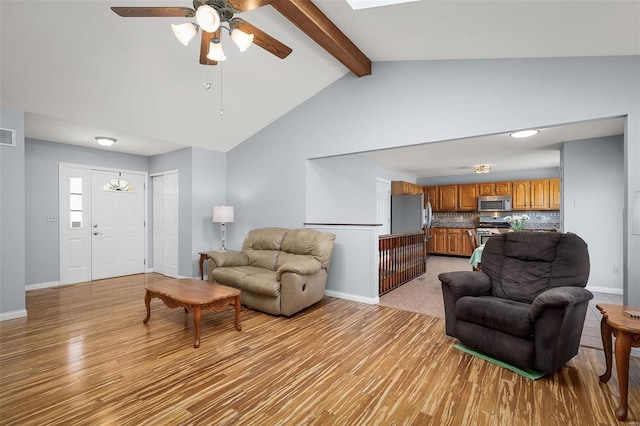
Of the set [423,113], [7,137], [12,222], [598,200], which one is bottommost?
[12,222]

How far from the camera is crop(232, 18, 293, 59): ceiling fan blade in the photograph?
7.18 ft

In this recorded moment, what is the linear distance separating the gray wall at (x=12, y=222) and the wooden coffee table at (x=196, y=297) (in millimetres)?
1709

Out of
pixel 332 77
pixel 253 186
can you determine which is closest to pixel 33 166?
pixel 253 186

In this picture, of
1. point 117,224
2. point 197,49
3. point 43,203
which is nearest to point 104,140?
point 43,203

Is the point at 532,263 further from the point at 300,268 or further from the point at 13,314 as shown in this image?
the point at 13,314

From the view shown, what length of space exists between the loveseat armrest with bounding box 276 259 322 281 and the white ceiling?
2567mm

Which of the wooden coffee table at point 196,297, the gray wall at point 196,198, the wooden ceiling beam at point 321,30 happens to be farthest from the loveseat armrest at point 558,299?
the gray wall at point 196,198

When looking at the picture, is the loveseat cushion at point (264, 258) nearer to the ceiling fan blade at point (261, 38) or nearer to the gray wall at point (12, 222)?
the ceiling fan blade at point (261, 38)

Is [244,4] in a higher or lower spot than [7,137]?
higher

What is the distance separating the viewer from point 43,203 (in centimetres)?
496

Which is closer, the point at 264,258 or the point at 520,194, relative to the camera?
the point at 264,258

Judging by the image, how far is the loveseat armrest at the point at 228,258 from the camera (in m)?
4.20

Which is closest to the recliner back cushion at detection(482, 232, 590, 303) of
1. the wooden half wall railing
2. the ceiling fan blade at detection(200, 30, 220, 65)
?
the wooden half wall railing

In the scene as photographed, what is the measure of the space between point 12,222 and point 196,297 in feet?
8.67
